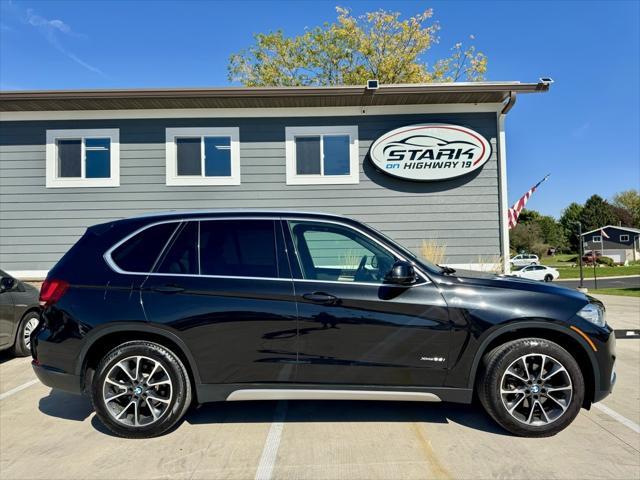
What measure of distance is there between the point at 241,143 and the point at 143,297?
6860 millimetres

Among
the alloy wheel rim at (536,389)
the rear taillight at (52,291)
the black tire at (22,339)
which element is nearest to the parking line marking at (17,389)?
the black tire at (22,339)

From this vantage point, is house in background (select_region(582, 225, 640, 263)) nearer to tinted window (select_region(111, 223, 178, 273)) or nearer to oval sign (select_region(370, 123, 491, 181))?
oval sign (select_region(370, 123, 491, 181))

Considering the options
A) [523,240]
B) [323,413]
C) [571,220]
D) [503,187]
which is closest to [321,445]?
[323,413]

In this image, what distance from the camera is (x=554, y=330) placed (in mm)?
3303

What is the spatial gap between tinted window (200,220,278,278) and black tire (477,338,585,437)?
1864 mm

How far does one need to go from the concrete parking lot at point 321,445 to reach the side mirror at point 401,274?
3.99 feet

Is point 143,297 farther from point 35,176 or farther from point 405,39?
point 405,39

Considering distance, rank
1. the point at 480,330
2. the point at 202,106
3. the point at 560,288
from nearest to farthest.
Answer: the point at 480,330 → the point at 560,288 → the point at 202,106

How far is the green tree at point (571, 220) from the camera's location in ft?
206

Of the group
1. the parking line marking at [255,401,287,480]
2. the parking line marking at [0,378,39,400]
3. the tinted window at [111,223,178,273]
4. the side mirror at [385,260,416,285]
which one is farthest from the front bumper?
the parking line marking at [0,378,39,400]

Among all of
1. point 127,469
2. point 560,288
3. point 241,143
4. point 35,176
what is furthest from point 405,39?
point 127,469

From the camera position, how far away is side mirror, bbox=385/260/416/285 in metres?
3.20

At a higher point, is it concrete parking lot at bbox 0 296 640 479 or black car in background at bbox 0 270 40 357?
black car in background at bbox 0 270 40 357

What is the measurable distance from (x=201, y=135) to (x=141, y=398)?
7.41 m
